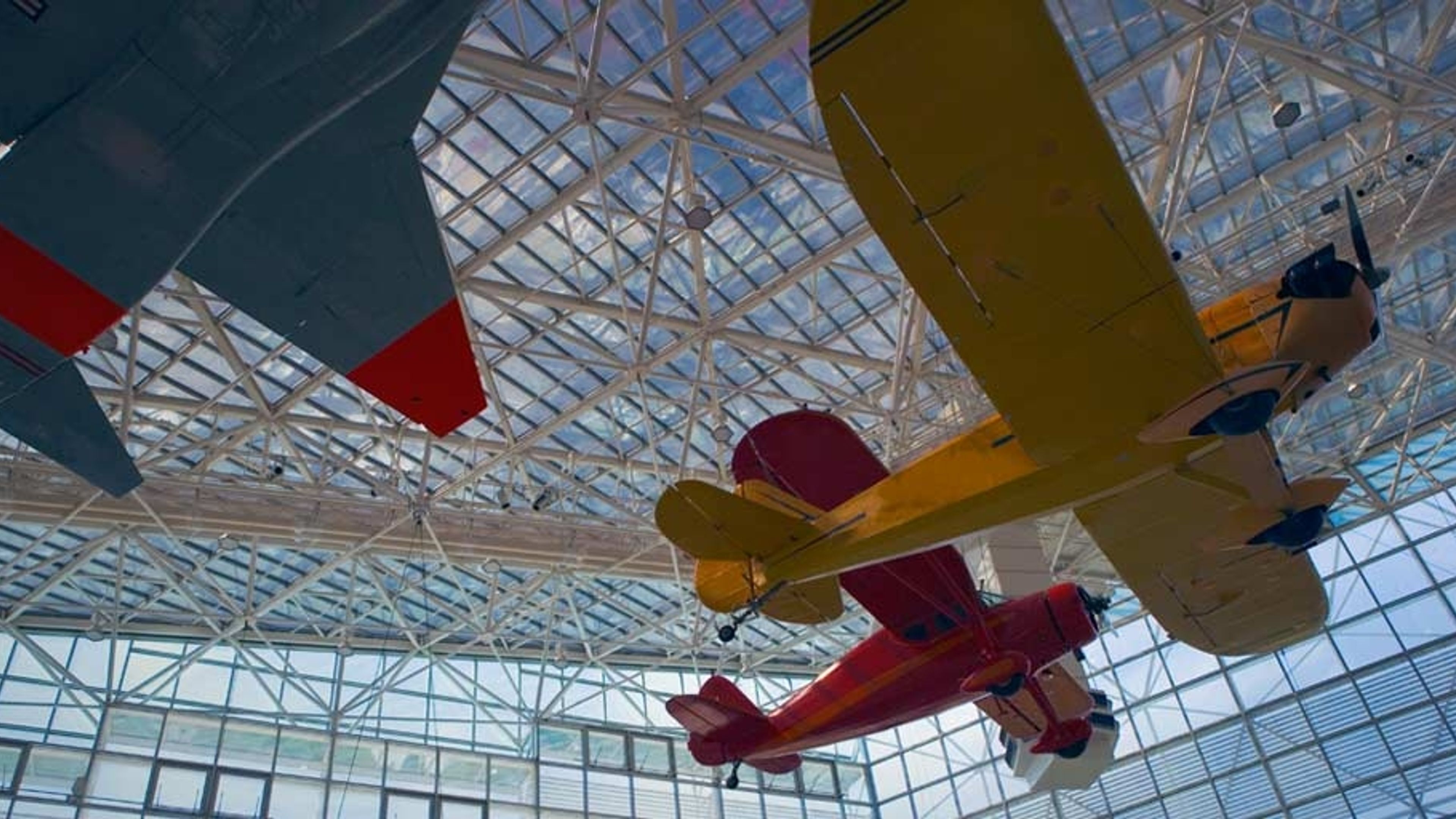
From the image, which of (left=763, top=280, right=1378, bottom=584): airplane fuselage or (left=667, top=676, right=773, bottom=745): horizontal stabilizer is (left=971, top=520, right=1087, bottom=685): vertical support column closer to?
(left=667, top=676, right=773, bottom=745): horizontal stabilizer

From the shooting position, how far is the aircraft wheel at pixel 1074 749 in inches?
576

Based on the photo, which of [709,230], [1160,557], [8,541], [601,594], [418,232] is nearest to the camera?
[418,232]

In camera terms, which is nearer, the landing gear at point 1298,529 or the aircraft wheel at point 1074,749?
the landing gear at point 1298,529

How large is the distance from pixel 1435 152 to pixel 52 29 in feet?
66.7

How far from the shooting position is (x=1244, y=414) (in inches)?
317

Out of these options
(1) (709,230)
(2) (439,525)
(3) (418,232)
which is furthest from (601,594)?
(3) (418,232)

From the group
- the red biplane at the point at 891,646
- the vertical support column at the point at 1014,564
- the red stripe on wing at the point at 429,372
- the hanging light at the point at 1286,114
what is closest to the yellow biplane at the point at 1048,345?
the red biplane at the point at 891,646

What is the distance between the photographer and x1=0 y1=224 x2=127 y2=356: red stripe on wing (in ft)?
23.4

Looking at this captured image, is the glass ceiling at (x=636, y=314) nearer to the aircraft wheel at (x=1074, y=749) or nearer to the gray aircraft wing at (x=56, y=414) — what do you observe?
the gray aircraft wing at (x=56, y=414)

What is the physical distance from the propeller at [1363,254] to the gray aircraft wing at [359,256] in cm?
664

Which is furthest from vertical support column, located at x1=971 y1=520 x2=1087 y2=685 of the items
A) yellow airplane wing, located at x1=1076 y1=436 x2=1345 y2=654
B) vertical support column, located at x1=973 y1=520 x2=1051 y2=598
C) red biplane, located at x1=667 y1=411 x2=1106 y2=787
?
yellow airplane wing, located at x1=1076 y1=436 x2=1345 y2=654

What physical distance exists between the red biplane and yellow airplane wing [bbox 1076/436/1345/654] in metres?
1.46

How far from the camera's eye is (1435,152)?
1850 cm

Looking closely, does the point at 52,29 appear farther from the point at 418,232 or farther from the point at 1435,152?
the point at 1435,152
